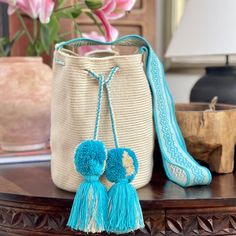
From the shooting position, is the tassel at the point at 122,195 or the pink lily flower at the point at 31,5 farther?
the pink lily flower at the point at 31,5

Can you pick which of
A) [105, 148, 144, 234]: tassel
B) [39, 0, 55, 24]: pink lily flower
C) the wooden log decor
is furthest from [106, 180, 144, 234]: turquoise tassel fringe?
[39, 0, 55, 24]: pink lily flower

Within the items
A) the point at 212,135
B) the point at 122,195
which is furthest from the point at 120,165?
the point at 212,135

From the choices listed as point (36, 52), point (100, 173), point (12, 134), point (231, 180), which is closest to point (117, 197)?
point (100, 173)

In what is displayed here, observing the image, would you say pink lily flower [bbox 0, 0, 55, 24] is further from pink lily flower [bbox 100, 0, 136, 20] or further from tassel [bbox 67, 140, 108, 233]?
tassel [bbox 67, 140, 108, 233]

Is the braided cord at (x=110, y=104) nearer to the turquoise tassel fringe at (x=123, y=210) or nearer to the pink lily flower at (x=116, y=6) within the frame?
the turquoise tassel fringe at (x=123, y=210)

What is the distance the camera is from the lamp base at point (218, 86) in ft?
2.75

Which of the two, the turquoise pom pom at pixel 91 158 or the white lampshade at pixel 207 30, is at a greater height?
the white lampshade at pixel 207 30

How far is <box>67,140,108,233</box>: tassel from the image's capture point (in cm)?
49

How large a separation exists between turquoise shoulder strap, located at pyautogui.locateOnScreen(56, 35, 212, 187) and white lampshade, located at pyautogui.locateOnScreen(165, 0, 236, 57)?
0.32 meters

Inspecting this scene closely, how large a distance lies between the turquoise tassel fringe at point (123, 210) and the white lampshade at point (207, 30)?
1.56 feet

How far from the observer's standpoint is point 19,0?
→ 76 cm

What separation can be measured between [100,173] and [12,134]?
33cm

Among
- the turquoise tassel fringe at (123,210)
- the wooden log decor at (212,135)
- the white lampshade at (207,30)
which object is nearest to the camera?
the turquoise tassel fringe at (123,210)

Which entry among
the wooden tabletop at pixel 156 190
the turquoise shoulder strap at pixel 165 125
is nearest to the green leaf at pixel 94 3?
the turquoise shoulder strap at pixel 165 125
